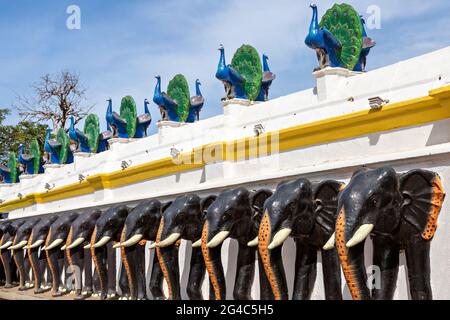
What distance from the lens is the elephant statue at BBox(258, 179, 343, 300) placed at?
889 centimetres

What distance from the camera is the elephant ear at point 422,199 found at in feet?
25.8

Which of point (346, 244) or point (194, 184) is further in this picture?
point (194, 184)

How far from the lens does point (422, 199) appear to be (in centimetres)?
793

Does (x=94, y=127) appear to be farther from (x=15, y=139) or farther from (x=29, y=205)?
(x=15, y=139)

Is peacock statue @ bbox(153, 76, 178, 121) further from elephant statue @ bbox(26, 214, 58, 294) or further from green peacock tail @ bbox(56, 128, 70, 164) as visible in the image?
green peacock tail @ bbox(56, 128, 70, 164)

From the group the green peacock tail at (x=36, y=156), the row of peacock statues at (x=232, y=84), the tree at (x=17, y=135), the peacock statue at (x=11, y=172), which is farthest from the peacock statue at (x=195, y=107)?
the tree at (x=17, y=135)

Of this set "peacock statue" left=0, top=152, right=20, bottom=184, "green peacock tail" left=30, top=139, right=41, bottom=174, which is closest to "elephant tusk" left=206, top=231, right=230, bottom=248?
"green peacock tail" left=30, top=139, right=41, bottom=174

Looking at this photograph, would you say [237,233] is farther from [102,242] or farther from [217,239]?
[102,242]

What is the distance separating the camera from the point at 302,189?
9.09m

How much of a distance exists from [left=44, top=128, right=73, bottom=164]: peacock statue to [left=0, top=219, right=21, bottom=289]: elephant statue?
3.33m

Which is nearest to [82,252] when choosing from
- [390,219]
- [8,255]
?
[8,255]
